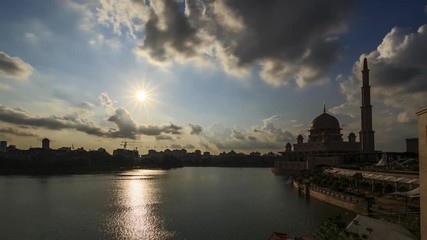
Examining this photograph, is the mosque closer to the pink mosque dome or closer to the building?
the pink mosque dome

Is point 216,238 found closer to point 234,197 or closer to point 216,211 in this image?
point 216,211

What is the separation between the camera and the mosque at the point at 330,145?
119 meters

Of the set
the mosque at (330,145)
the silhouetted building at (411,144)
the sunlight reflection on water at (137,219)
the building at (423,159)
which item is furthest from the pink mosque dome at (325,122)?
the building at (423,159)

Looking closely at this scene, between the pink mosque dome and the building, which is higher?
the pink mosque dome

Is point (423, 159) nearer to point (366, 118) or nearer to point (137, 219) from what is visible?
point (137, 219)

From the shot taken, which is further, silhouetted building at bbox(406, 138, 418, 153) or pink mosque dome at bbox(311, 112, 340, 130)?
pink mosque dome at bbox(311, 112, 340, 130)

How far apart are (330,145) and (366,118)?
20812mm

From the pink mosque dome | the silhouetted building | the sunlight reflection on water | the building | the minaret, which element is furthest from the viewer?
the pink mosque dome

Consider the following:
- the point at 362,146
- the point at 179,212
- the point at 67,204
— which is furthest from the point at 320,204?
the point at 362,146

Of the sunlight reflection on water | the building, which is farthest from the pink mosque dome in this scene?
the building

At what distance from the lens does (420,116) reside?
18.0m

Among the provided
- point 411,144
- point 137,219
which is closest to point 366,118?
point 411,144

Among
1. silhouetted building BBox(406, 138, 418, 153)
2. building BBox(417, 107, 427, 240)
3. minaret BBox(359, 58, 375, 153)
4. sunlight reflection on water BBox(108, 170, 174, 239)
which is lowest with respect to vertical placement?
sunlight reflection on water BBox(108, 170, 174, 239)

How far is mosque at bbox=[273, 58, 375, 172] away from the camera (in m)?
119
